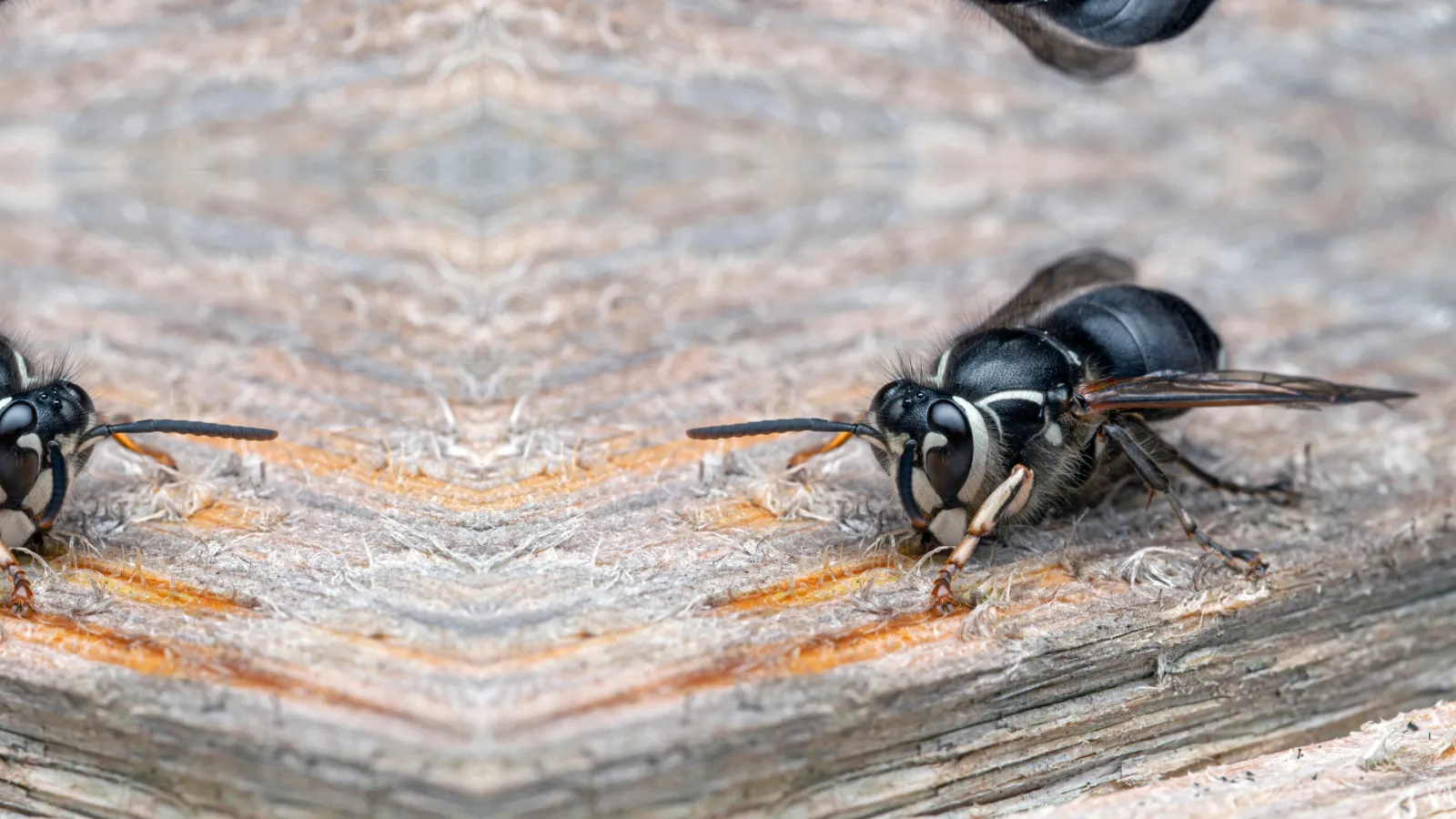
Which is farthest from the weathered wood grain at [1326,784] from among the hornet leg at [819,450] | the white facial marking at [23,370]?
the white facial marking at [23,370]

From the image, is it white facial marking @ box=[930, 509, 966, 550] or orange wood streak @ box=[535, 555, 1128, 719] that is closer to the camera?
orange wood streak @ box=[535, 555, 1128, 719]

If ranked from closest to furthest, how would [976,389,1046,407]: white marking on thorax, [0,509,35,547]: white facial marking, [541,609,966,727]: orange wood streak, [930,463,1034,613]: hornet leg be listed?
[541,609,966,727]: orange wood streak, [930,463,1034,613]: hornet leg, [0,509,35,547]: white facial marking, [976,389,1046,407]: white marking on thorax

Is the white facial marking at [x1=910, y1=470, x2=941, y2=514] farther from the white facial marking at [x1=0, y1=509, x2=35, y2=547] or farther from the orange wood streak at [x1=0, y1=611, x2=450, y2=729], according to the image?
the white facial marking at [x1=0, y1=509, x2=35, y2=547]

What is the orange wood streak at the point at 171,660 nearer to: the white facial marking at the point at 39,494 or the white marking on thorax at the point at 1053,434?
the white facial marking at the point at 39,494

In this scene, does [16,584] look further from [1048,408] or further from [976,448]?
[1048,408]

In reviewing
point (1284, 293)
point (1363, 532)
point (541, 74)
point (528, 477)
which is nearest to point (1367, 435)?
point (1363, 532)

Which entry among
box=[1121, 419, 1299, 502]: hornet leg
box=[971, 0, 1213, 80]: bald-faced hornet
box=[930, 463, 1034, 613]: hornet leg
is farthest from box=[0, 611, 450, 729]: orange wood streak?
box=[971, 0, 1213, 80]: bald-faced hornet
